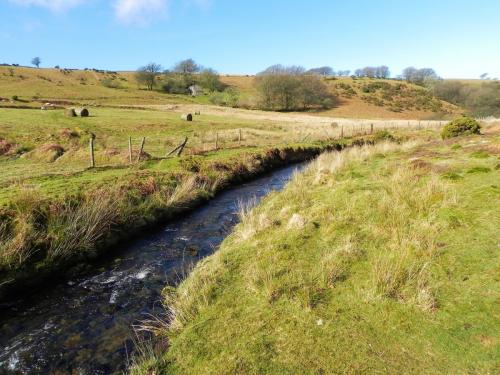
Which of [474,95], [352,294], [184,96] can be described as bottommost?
[352,294]

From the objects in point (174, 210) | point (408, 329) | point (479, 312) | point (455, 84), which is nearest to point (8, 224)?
point (174, 210)

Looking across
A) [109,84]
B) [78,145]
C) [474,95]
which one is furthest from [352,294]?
[109,84]

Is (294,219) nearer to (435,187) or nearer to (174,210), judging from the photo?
(435,187)

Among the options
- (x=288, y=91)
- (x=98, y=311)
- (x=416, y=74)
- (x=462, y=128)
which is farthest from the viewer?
(x=416, y=74)

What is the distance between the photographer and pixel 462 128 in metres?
29.5

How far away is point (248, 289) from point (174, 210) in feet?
26.9

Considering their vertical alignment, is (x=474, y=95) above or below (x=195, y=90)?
below

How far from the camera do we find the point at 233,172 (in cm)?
2162

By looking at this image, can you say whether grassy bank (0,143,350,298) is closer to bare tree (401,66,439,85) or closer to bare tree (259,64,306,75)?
bare tree (259,64,306,75)

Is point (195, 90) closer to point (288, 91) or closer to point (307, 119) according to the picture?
point (288, 91)

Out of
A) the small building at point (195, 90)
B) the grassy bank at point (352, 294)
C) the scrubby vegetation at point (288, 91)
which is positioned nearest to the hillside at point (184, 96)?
the scrubby vegetation at point (288, 91)

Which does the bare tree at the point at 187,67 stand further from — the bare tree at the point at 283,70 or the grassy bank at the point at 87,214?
the grassy bank at the point at 87,214

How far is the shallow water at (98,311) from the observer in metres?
6.81

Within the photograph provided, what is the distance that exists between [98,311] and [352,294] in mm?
5718
